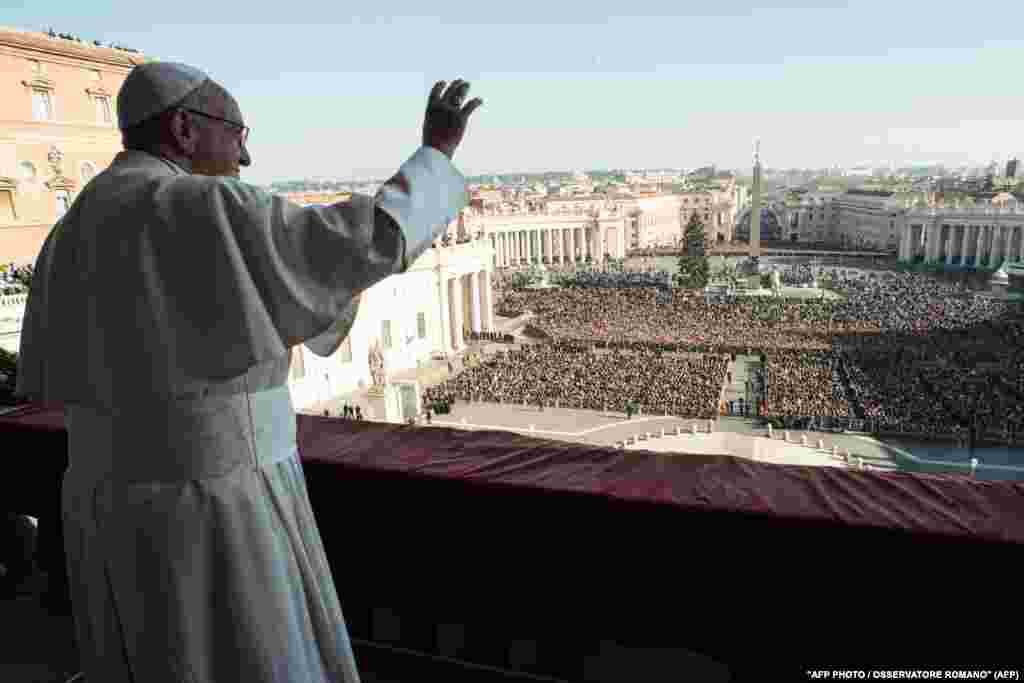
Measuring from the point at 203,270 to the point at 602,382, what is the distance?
21.5 meters

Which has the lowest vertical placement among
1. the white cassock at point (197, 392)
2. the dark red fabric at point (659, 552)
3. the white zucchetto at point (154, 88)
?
the dark red fabric at point (659, 552)

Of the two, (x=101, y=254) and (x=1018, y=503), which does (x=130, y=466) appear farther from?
(x=1018, y=503)

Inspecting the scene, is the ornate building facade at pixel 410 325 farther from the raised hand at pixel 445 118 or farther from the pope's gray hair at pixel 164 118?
the raised hand at pixel 445 118

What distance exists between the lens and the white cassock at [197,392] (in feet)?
4.73

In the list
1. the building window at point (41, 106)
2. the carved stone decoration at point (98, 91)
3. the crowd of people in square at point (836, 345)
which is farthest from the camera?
the crowd of people in square at point (836, 345)

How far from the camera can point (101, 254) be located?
1572mm

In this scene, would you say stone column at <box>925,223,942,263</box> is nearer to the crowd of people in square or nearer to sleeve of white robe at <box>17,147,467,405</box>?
the crowd of people in square

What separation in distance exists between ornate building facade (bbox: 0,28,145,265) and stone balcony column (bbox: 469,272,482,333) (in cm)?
2071

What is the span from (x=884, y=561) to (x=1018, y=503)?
1.49ft

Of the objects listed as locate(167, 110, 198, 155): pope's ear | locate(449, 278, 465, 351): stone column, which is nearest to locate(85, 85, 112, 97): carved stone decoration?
locate(167, 110, 198, 155): pope's ear

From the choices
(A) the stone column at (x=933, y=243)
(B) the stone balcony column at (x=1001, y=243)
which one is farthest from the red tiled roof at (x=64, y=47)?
(A) the stone column at (x=933, y=243)

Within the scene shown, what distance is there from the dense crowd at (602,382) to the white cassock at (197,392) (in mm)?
19026

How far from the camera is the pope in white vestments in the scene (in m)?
1.45

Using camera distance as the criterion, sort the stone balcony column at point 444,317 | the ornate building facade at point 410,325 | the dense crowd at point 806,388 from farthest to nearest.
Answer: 1. the stone balcony column at point 444,317
2. the ornate building facade at point 410,325
3. the dense crowd at point 806,388
